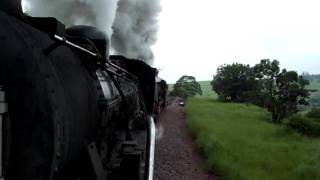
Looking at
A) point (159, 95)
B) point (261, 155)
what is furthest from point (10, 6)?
point (159, 95)

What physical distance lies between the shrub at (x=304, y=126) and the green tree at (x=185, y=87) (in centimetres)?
5773

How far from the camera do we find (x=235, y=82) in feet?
226

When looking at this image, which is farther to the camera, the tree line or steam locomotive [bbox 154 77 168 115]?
the tree line

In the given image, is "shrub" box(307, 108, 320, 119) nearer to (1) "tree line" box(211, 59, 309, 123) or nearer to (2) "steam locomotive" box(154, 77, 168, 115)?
(1) "tree line" box(211, 59, 309, 123)

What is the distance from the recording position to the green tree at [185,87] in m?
84.6

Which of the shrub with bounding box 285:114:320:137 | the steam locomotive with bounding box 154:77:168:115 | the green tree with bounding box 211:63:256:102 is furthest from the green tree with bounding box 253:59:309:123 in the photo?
the green tree with bounding box 211:63:256:102

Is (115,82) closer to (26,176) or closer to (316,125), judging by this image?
(26,176)

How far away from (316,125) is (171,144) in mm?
8100

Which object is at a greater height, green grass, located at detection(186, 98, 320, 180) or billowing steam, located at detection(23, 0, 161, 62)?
billowing steam, located at detection(23, 0, 161, 62)

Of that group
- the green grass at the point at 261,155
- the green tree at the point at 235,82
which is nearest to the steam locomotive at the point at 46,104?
the green grass at the point at 261,155

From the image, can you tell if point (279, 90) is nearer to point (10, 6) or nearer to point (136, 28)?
point (136, 28)

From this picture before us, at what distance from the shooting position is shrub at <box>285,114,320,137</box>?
67.7 feet

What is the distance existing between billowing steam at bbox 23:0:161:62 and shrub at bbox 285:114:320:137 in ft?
29.9

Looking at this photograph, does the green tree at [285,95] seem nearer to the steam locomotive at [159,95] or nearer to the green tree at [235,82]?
the steam locomotive at [159,95]
